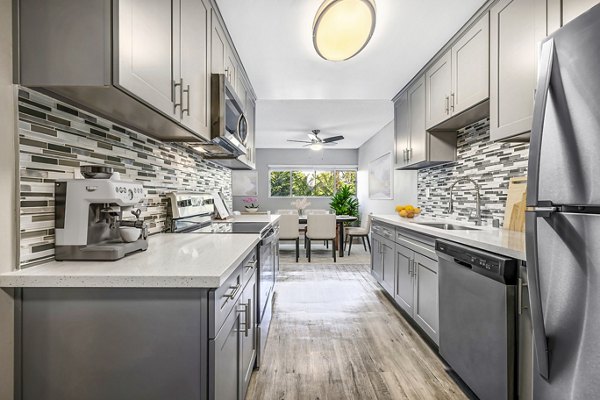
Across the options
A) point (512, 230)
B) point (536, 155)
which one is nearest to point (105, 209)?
point (536, 155)

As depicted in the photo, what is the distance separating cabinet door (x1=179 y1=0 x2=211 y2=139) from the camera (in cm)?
146

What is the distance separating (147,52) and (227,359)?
120 centimetres

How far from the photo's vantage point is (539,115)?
92cm

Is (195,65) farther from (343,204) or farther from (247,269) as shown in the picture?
(343,204)

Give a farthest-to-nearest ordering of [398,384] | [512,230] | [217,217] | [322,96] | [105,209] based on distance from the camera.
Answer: [322,96] < [217,217] < [512,230] < [398,384] < [105,209]

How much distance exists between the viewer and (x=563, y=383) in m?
0.89

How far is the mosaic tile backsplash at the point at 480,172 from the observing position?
212 centimetres

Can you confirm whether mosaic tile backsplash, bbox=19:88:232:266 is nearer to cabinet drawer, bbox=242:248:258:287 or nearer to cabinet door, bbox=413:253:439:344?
cabinet drawer, bbox=242:248:258:287

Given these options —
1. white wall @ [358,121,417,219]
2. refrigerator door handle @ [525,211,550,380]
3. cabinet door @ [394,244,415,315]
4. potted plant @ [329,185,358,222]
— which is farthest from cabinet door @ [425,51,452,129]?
potted plant @ [329,185,358,222]

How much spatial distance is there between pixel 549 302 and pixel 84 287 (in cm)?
143

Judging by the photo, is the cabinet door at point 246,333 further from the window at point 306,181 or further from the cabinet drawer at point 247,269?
the window at point 306,181

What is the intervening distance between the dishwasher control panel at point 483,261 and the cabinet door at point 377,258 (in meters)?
1.55

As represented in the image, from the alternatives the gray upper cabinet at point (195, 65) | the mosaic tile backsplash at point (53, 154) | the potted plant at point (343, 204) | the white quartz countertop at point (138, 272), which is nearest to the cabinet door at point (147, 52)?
the gray upper cabinet at point (195, 65)

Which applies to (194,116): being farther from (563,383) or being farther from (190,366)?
(563,383)
